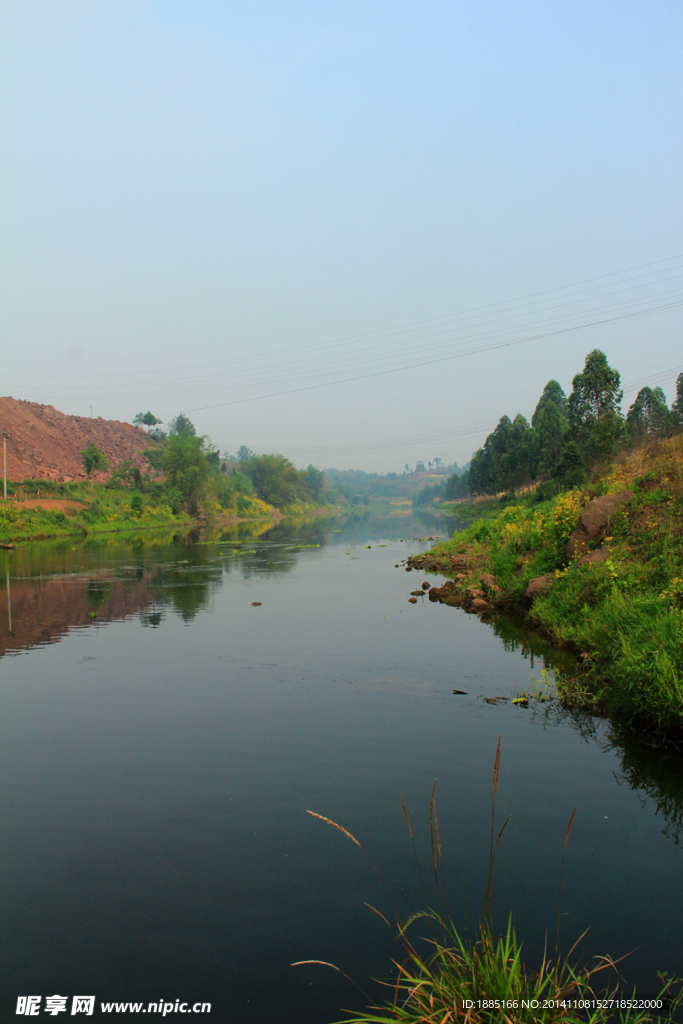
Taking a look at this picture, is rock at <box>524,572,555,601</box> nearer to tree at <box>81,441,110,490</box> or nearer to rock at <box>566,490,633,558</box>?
rock at <box>566,490,633,558</box>

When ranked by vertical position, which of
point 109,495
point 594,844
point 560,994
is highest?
point 109,495

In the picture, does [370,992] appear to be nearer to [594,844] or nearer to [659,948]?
[659,948]

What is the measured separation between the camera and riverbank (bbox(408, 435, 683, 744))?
964 cm

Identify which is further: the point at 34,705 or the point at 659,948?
the point at 34,705

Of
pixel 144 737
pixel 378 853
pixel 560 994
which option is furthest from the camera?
pixel 144 737

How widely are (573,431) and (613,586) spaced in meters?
33.3

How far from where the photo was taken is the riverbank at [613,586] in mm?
9641

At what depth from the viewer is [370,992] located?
462 cm

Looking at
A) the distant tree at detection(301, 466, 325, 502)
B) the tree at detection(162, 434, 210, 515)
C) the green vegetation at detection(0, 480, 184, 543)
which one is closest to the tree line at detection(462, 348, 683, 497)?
the tree at detection(162, 434, 210, 515)

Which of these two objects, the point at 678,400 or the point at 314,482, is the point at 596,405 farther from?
the point at 314,482

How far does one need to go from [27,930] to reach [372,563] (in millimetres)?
29495

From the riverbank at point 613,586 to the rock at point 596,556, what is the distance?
37 mm

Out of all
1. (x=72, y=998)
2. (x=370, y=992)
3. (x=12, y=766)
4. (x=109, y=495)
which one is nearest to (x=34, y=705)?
(x=12, y=766)

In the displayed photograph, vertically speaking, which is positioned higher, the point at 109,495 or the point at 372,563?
the point at 109,495
